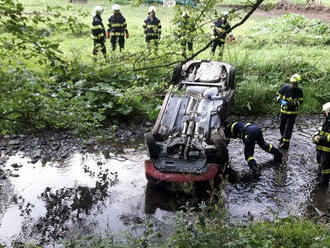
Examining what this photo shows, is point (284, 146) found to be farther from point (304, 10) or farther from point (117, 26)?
point (304, 10)

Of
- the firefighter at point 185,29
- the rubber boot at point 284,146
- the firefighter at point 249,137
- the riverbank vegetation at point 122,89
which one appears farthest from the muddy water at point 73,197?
the rubber boot at point 284,146

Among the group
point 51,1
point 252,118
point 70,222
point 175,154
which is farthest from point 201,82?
point 51,1

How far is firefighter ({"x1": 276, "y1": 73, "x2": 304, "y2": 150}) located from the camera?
26.8 feet

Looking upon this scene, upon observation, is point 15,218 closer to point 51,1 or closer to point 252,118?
point 252,118

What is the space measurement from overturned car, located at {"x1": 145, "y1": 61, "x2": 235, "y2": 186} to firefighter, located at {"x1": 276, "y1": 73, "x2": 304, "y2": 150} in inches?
48.2

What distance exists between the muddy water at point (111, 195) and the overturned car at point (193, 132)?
0.56 meters

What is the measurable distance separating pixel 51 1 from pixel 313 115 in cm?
2006

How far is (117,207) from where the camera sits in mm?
6523

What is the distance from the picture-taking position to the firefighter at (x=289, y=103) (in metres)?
8.16

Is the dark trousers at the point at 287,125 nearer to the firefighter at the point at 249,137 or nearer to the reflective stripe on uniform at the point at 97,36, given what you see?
the firefighter at the point at 249,137

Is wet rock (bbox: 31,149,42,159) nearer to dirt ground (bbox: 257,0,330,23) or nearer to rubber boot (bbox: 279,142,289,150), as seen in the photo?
rubber boot (bbox: 279,142,289,150)

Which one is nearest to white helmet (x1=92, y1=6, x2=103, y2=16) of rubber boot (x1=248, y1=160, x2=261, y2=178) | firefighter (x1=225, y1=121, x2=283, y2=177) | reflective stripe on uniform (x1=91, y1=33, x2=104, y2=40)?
reflective stripe on uniform (x1=91, y1=33, x2=104, y2=40)

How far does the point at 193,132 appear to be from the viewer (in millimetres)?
6949

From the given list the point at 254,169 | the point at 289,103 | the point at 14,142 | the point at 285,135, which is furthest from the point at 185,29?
the point at 14,142
